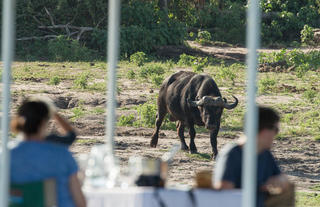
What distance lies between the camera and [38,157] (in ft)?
15.0

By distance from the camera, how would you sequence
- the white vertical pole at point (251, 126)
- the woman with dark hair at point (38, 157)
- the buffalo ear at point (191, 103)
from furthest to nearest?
the buffalo ear at point (191, 103) → the woman with dark hair at point (38, 157) → the white vertical pole at point (251, 126)

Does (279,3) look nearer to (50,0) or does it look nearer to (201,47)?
(201,47)

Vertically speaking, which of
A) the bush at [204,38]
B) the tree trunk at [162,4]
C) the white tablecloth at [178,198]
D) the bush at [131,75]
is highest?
the tree trunk at [162,4]

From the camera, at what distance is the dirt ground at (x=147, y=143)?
12703 mm

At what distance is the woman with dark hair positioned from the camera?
4590 mm

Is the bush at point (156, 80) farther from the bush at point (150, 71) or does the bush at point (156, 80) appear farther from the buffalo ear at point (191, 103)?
the buffalo ear at point (191, 103)

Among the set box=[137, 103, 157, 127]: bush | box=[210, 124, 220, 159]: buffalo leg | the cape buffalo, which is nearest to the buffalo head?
the cape buffalo

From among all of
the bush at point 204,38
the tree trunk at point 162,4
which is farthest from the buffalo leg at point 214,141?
the tree trunk at point 162,4

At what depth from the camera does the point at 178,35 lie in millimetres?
26297

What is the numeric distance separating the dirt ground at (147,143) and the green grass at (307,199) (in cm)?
55

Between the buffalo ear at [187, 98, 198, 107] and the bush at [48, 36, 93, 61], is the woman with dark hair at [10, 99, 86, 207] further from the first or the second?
the bush at [48, 36, 93, 61]

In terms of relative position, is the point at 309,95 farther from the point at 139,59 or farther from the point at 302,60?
the point at 139,59

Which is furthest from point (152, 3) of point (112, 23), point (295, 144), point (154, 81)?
point (112, 23)

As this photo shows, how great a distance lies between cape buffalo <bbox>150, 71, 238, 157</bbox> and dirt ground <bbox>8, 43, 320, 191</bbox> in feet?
1.48
